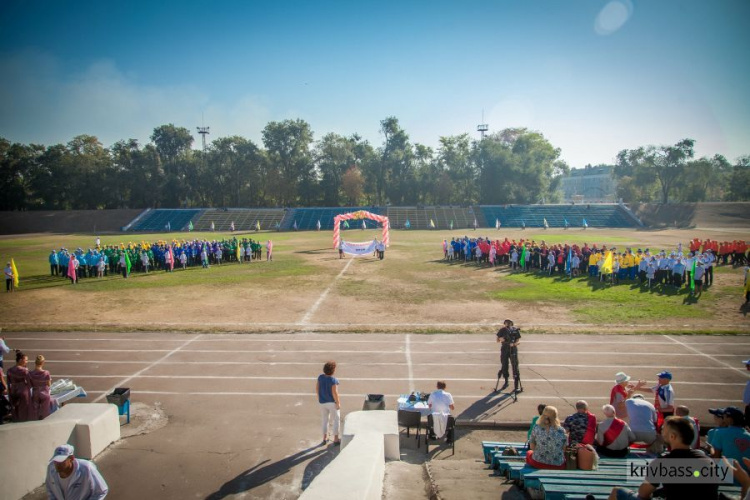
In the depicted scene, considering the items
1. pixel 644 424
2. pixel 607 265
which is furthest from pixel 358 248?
pixel 644 424

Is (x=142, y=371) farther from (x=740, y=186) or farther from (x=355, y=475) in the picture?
(x=740, y=186)

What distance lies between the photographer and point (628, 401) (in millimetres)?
6891

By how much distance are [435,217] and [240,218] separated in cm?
3123

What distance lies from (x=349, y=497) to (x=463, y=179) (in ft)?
257

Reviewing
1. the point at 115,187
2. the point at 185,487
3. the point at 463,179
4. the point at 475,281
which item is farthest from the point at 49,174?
the point at 185,487

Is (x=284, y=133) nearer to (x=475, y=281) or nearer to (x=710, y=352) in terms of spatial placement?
(x=475, y=281)

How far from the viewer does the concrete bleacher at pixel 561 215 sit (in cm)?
6444

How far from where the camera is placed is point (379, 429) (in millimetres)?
6629

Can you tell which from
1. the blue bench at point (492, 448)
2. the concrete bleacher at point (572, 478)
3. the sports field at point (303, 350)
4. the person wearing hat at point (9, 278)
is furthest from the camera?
the person wearing hat at point (9, 278)

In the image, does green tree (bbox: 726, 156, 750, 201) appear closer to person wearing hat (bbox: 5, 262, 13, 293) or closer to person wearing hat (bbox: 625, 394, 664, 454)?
person wearing hat (bbox: 625, 394, 664, 454)

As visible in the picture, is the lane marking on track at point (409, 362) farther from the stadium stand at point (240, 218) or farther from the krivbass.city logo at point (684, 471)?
the stadium stand at point (240, 218)

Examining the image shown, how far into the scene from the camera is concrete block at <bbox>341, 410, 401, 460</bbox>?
6496 millimetres

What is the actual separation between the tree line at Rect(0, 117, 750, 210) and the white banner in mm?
44771

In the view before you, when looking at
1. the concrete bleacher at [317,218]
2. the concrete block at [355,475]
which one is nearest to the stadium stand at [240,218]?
the concrete bleacher at [317,218]
